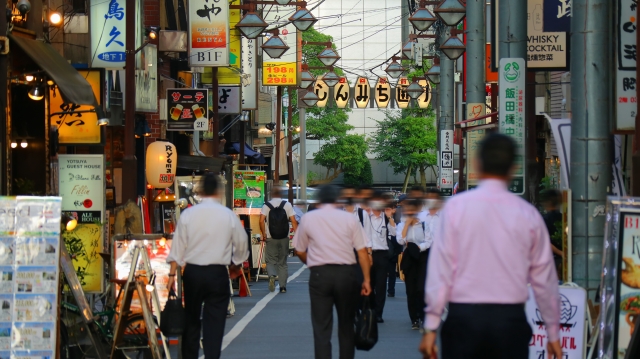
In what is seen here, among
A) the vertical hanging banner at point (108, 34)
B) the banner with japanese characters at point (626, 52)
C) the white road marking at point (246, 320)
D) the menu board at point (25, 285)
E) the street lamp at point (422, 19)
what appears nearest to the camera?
the menu board at point (25, 285)

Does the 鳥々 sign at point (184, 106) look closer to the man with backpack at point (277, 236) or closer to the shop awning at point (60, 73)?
the man with backpack at point (277, 236)

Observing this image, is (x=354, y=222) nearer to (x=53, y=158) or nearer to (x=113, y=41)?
(x=53, y=158)

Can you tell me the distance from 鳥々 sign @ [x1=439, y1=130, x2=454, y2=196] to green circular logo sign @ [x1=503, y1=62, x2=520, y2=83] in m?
15.9

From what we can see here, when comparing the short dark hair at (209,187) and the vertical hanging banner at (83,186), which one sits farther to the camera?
the vertical hanging banner at (83,186)

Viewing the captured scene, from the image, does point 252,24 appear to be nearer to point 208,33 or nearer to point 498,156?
point 208,33

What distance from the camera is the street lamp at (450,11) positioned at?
19703 mm

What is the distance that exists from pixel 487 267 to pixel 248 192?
19371mm

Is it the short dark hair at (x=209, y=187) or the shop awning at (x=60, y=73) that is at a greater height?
the shop awning at (x=60, y=73)

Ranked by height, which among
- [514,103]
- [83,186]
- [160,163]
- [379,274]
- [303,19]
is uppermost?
[303,19]

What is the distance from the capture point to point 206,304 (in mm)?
9562

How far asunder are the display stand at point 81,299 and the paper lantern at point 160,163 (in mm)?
12287

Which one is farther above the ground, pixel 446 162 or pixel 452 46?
pixel 452 46

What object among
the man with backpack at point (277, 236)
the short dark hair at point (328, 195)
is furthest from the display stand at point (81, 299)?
the man with backpack at point (277, 236)

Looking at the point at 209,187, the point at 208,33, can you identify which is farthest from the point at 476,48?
the point at 209,187
